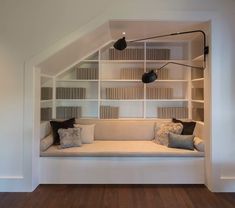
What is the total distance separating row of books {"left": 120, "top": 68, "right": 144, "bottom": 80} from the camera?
190 inches

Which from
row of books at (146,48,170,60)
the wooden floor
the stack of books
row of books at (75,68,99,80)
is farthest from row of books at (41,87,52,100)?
the stack of books

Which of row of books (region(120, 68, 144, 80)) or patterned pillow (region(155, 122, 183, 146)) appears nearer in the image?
patterned pillow (region(155, 122, 183, 146))

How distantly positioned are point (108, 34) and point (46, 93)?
4.82 ft

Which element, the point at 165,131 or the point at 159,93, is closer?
the point at 165,131

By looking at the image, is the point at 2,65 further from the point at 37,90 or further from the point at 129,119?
the point at 129,119

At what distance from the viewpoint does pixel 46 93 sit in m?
4.44

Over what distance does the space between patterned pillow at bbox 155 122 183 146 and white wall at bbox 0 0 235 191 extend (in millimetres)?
739

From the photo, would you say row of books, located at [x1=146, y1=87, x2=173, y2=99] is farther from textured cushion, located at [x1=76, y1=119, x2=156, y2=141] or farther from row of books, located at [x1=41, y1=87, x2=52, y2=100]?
row of books, located at [x1=41, y1=87, x2=52, y2=100]

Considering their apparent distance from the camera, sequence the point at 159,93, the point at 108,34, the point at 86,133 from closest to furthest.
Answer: the point at 108,34 → the point at 86,133 → the point at 159,93

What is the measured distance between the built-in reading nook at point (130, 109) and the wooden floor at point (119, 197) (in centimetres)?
15

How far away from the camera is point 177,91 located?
5039 millimetres

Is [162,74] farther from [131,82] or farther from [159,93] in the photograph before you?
[131,82]

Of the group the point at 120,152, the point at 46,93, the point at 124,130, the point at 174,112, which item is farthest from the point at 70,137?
the point at 174,112

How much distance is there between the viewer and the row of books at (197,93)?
4.28 m
